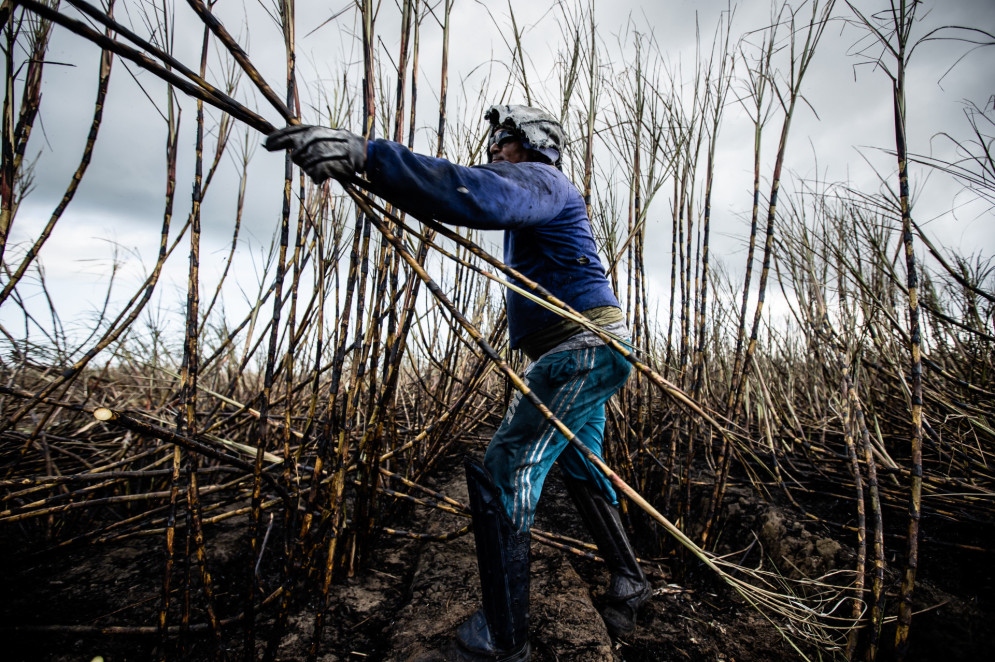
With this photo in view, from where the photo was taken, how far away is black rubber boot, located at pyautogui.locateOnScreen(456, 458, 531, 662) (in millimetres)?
1084

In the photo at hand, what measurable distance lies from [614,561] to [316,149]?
54.7 inches

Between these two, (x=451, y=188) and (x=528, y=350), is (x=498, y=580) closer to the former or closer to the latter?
(x=528, y=350)

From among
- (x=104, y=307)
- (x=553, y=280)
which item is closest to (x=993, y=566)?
(x=553, y=280)

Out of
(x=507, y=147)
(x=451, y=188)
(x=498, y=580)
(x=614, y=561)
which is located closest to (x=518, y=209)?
(x=451, y=188)

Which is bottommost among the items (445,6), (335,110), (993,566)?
(993,566)

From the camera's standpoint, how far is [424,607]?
4.33 ft

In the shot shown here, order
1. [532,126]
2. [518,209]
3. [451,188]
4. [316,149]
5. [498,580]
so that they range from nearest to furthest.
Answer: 1. [316,149]
2. [451,188]
3. [518,209]
4. [498,580]
5. [532,126]

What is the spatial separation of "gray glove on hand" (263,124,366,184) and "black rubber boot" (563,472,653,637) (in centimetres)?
115

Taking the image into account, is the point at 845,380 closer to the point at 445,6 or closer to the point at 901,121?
the point at 901,121

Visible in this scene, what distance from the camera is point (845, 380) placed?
4.00 feet

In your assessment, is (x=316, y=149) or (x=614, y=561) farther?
(x=614, y=561)

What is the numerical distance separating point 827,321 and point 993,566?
0.87m

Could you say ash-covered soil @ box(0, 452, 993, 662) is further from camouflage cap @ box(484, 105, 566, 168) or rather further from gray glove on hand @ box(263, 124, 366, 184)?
camouflage cap @ box(484, 105, 566, 168)

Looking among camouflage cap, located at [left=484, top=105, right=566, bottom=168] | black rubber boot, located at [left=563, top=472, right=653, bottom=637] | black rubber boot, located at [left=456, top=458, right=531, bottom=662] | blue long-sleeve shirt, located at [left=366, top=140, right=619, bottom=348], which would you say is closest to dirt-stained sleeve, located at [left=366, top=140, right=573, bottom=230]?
blue long-sleeve shirt, located at [left=366, top=140, right=619, bottom=348]
